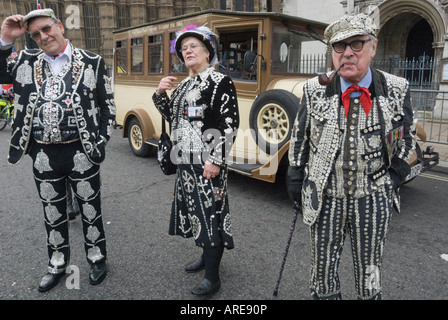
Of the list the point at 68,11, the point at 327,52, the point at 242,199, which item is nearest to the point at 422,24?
the point at 327,52

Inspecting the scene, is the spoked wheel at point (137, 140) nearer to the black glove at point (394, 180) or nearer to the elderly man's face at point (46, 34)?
the elderly man's face at point (46, 34)

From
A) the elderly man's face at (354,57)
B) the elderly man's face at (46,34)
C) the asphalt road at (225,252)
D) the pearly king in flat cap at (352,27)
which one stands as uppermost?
the elderly man's face at (46,34)

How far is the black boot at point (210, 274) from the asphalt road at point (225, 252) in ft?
0.28

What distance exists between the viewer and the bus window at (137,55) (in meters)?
7.10

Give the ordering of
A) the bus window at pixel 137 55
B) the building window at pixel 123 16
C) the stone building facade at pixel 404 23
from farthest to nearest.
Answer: the building window at pixel 123 16 < the stone building facade at pixel 404 23 < the bus window at pixel 137 55

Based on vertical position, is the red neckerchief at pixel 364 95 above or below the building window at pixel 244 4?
below

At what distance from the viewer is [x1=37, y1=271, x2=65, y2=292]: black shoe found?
110 inches

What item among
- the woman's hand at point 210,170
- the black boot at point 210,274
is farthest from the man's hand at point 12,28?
the black boot at point 210,274

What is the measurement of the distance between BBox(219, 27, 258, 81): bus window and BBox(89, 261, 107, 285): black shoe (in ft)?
10.5

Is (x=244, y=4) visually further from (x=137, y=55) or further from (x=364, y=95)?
(x=364, y=95)

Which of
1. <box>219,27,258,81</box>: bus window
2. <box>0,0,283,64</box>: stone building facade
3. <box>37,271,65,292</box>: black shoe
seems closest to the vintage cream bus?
<box>219,27,258,81</box>: bus window

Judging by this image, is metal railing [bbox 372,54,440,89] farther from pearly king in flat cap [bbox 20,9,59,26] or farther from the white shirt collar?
pearly king in flat cap [bbox 20,9,59,26]
